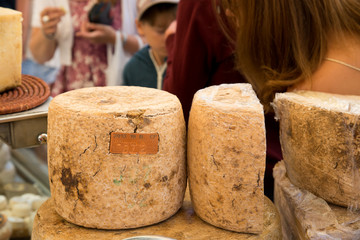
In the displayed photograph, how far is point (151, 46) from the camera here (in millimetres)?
2881

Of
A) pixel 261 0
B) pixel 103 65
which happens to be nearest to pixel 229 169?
pixel 261 0

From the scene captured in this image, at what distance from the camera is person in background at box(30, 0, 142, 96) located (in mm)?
2885

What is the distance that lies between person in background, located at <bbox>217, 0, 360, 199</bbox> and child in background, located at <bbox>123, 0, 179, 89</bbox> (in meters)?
1.27

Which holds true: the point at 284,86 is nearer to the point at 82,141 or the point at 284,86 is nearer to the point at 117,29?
the point at 82,141

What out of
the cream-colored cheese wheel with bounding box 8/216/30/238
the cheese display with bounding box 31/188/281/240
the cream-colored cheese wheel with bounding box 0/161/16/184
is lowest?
A: the cream-colored cheese wheel with bounding box 8/216/30/238

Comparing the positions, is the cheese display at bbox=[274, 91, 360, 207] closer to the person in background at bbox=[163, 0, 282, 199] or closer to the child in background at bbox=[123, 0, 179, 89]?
the person in background at bbox=[163, 0, 282, 199]

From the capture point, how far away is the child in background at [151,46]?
278cm

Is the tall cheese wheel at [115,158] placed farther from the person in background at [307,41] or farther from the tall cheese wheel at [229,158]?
the person in background at [307,41]

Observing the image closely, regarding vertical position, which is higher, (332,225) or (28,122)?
(28,122)

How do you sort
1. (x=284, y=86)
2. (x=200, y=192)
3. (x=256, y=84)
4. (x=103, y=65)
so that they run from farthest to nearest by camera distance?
(x=103, y=65) → (x=256, y=84) → (x=284, y=86) → (x=200, y=192)

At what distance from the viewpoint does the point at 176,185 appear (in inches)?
48.1

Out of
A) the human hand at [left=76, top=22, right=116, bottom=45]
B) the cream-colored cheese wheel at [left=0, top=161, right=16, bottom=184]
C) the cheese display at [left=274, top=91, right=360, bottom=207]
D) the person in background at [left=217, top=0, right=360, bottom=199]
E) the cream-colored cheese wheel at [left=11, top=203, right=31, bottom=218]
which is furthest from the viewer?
the human hand at [left=76, top=22, right=116, bottom=45]

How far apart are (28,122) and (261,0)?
86 centimetres

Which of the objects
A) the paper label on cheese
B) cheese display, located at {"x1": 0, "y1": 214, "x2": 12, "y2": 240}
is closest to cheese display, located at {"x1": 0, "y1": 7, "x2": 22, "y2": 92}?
cheese display, located at {"x1": 0, "y1": 214, "x2": 12, "y2": 240}
